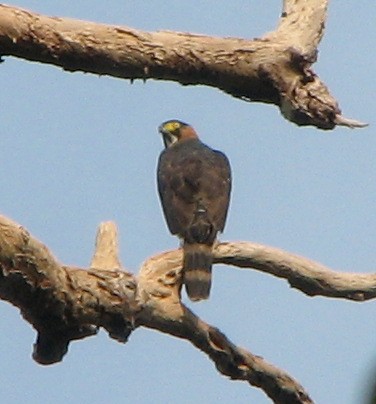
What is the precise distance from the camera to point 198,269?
14.4 feet

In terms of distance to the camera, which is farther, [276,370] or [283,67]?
[283,67]

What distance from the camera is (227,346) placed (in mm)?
3787

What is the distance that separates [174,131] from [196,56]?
370cm

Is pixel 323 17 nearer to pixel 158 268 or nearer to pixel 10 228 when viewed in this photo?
pixel 158 268

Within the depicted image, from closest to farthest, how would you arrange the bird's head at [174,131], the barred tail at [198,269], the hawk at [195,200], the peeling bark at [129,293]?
the peeling bark at [129,293], the barred tail at [198,269], the hawk at [195,200], the bird's head at [174,131]

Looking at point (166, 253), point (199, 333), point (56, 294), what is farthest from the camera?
point (166, 253)

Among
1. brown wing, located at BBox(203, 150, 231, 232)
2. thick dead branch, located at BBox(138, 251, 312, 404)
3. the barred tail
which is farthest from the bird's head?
thick dead branch, located at BBox(138, 251, 312, 404)

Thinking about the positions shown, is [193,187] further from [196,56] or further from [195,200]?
[196,56]

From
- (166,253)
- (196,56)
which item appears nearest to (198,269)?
(166,253)

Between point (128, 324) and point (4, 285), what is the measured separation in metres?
0.62

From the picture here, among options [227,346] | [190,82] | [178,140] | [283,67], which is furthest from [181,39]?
[178,140]

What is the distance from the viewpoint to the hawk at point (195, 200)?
4.45m

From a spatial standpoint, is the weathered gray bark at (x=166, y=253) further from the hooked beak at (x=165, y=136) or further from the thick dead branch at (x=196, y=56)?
the hooked beak at (x=165, y=136)

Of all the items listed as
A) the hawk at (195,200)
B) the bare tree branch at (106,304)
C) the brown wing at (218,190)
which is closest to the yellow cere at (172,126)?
the hawk at (195,200)
